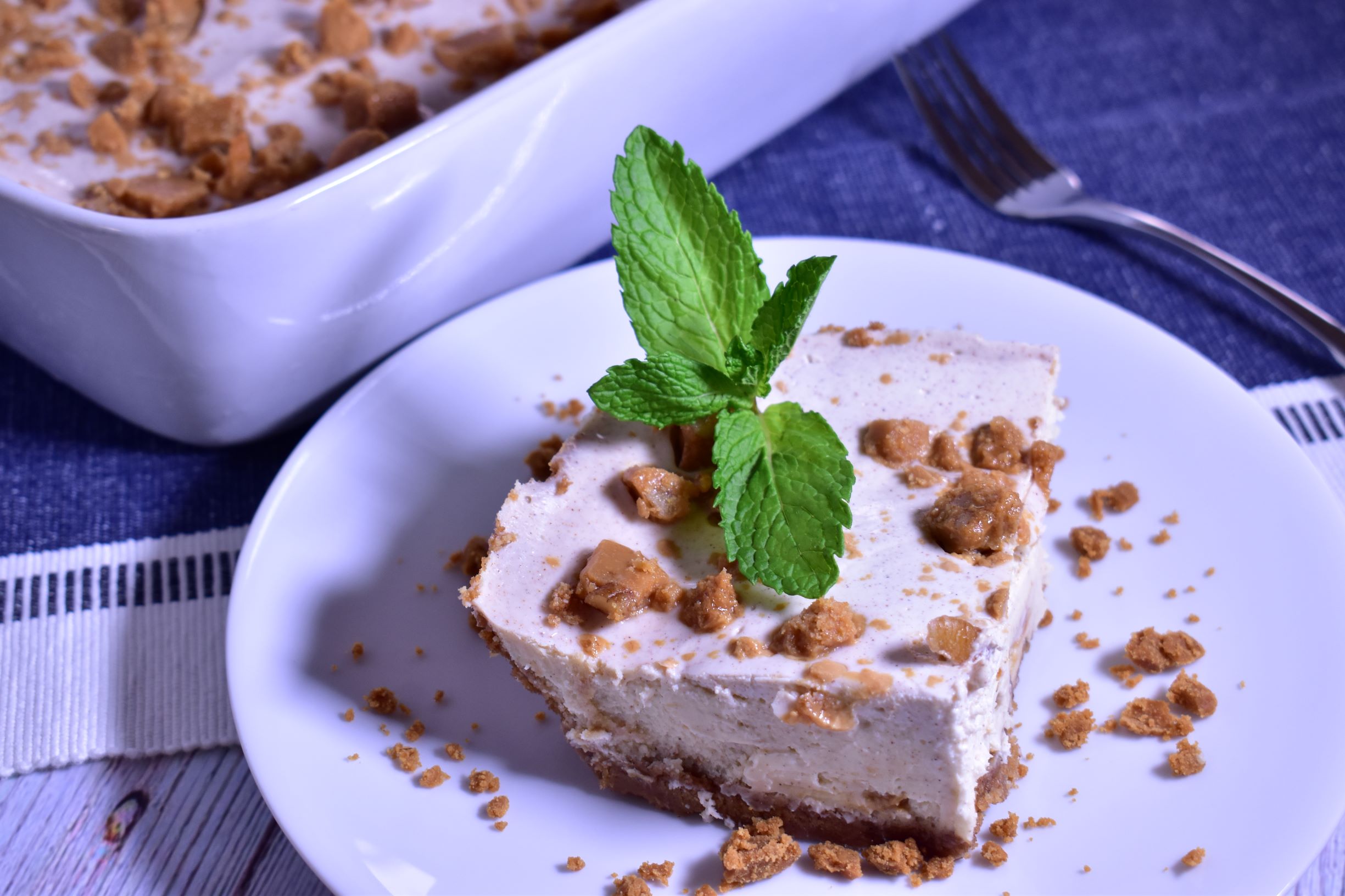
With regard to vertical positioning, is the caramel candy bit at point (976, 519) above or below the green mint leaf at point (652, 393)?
below

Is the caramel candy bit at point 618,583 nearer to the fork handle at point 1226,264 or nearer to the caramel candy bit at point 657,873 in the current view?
the caramel candy bit at point 657,873

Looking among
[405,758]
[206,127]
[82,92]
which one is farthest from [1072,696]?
[82,92]

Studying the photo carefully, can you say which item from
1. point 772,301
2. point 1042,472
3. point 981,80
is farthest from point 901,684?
point 981,80

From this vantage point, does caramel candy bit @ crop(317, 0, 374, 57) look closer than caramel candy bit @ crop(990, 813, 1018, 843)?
No

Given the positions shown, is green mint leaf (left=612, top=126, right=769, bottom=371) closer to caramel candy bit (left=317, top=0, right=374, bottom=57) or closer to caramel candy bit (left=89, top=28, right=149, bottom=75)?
caramel candy bit (left=317, top=0, right=374, bottom=57)

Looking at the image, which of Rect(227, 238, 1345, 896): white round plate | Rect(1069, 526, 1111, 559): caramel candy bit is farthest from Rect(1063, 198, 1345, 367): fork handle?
Rect(1069, 526, 1111, 559): caramel candy bit

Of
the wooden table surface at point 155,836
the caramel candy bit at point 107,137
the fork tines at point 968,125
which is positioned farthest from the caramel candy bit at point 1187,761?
the caramel candy bit at point 107,137
